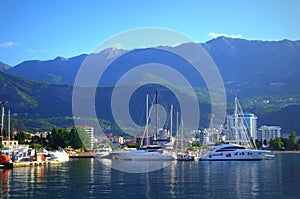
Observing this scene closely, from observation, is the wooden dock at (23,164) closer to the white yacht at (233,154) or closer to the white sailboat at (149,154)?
the white sailboat at (149,154)

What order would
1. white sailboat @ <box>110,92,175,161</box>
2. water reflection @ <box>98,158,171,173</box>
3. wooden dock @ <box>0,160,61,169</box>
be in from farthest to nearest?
1. white sailboat @ <box>110,92,175,161</box>
2. wooden dock @ <box>0,160,61,169</box>
3. water reflection @ <box>98,158,171,173</box>

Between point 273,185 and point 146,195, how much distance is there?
10277 mm

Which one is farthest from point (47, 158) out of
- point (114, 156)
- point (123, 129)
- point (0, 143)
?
point (123, 129)

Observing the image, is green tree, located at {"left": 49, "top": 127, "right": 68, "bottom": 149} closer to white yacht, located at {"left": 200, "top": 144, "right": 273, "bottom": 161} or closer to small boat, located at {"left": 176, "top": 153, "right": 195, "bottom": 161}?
small boat, located at {"left": 176, "top": 153, "right": 195, "bottom": 161}

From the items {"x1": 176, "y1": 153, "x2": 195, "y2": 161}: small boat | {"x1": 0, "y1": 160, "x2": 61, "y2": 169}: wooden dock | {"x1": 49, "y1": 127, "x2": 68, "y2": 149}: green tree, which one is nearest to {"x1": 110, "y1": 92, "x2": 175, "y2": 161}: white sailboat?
{"x1": 176, "y1": 153, "x2": 195, "y2": 161}: small boat

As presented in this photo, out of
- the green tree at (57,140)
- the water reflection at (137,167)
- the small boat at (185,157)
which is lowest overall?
the small boat at (185,157)

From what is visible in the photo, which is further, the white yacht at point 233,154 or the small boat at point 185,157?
the small boat at point 185,157

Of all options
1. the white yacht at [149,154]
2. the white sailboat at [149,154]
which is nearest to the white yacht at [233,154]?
the white yacht at [149,154]

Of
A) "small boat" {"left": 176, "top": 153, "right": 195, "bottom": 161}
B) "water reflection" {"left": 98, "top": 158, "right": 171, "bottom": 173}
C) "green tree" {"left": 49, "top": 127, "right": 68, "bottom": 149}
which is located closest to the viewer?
"water reflection" {"left": 98, "top": 158, "right": 171, "bottom": 173}

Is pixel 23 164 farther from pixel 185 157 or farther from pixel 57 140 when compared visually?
pixel 57 140

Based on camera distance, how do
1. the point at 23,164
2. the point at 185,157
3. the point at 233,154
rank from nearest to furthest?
the point at 23,164
the point at 233,154
the point at 185,157

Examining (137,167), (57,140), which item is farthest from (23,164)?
(57,140)

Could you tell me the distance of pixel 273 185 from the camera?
105 ft

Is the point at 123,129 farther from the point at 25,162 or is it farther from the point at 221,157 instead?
the point at 25,162
